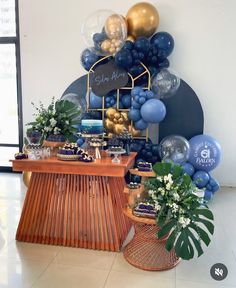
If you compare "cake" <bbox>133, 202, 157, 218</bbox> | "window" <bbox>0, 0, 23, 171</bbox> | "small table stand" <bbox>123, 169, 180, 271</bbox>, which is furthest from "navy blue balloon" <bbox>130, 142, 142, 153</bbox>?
"window" <bbox>0, 0, 23, 171</bbox>

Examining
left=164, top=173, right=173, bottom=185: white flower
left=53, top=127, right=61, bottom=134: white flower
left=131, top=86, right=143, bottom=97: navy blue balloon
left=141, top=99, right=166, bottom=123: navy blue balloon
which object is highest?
left=131, top=86, right=143, bottom=97: navy blue balloon

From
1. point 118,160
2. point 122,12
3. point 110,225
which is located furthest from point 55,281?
point 122,12

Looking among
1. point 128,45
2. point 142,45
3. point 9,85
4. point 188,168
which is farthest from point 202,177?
point 9,85

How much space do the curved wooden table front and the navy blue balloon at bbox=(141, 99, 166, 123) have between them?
4.31 ft

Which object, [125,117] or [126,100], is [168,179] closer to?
[125,117]

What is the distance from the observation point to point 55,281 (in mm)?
2184

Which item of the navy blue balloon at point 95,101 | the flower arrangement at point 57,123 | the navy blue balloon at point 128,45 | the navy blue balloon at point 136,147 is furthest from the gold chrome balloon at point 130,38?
the flower arrangement at point 57,123

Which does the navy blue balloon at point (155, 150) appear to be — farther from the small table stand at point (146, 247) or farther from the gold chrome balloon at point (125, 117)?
the small table stand at point (146, 247)

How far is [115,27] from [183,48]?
4.37 feet

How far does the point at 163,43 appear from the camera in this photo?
422 centimetres

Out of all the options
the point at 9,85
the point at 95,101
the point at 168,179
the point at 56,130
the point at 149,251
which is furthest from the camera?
the point at 9,85

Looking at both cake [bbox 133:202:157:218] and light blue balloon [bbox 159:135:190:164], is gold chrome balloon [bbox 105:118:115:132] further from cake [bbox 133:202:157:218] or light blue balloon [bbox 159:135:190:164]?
cake [bbox 133:202:157:218]

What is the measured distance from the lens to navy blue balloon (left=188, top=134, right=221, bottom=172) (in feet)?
13.3

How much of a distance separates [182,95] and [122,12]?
1.72 metres
